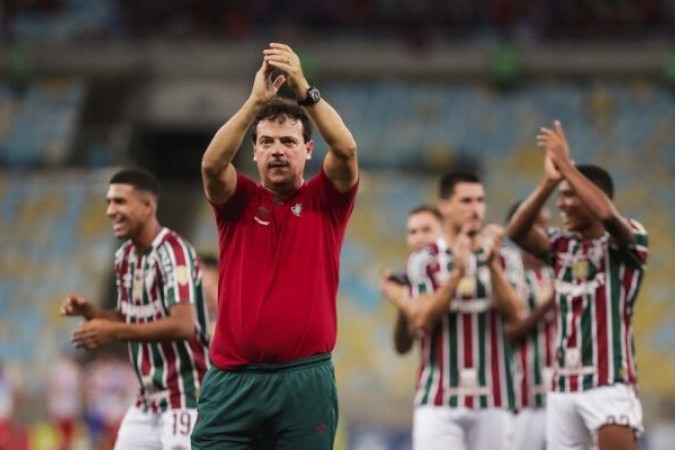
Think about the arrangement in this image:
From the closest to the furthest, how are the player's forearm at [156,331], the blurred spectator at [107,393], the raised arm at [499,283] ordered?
1. the player's forearm at [156,331]
2. the raised arm at [499,283]
3. the blurred spectator at [107,393]

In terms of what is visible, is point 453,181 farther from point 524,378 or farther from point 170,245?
point 170,245

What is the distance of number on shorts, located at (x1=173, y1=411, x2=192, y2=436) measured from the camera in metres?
7.79

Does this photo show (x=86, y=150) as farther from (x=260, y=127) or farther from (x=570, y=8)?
(x=260, y=127)

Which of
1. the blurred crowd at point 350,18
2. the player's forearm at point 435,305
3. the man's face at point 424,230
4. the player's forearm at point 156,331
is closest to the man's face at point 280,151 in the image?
the player's forearm at point 156,331

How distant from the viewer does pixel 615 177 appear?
2173cm

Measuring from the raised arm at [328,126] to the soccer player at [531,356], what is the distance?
3.36 meters

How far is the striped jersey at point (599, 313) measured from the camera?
7.88 m

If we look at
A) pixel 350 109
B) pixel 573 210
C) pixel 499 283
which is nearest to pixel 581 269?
pixel 573 210

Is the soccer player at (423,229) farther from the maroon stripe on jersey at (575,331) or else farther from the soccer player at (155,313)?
the soccer player at (155,313)

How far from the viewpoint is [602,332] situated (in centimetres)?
792

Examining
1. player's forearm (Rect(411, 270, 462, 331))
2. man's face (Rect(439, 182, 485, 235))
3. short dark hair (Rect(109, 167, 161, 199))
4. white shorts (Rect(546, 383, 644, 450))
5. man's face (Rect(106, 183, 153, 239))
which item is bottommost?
white shorts (Rect(546, 383, 644, 450))

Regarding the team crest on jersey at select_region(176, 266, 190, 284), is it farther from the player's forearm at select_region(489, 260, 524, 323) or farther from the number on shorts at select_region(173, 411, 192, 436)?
the player's forearm at select_region(489, 260, 524, 323)

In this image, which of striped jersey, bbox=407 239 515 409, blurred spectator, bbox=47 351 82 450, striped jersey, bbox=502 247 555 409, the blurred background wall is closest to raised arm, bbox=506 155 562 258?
striped jersey, bbox=407 239 515 409

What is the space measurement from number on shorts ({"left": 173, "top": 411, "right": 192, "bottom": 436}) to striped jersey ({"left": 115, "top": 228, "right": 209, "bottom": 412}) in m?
0.05
